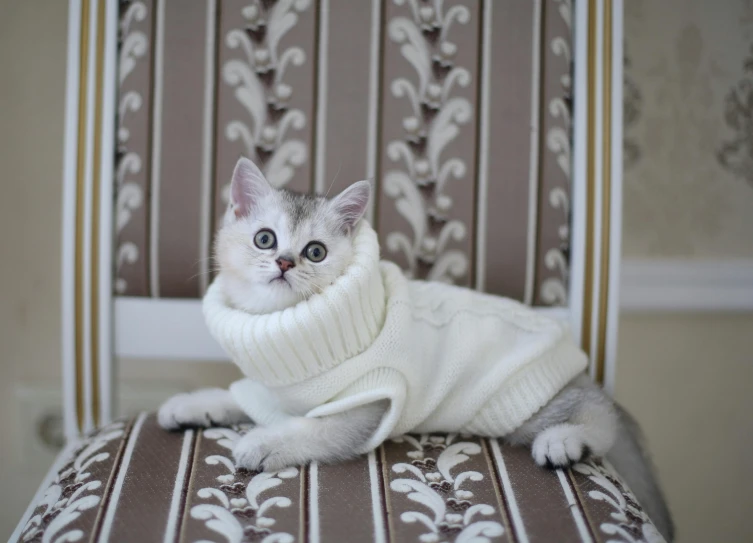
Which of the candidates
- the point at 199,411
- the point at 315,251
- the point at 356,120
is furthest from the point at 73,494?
the point at 356,120

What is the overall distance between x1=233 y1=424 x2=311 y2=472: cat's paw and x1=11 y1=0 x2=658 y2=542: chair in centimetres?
28

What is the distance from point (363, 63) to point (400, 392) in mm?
516

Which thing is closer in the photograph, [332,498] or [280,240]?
[332,498]

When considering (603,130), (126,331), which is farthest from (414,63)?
(126,331)

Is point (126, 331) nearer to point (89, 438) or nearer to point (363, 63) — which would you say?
point (89, 438)

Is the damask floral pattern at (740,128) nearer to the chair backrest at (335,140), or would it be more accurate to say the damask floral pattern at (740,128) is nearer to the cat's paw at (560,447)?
the chair backrest at (335,140)

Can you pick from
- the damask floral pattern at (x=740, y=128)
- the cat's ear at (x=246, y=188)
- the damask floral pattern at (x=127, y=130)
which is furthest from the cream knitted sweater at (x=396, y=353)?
the damask floral pattern at (x=740, y=128)

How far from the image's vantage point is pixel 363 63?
3.12 feet

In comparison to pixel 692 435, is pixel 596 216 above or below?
above

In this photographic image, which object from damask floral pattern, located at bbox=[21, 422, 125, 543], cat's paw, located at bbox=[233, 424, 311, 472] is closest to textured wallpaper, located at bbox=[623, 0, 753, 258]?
cat's paw, located at bbox=[233, 424, 311, 472]

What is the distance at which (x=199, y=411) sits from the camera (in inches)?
33.4

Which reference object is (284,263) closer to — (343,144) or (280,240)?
(280,240)

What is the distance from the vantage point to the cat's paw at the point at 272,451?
28.4 inches

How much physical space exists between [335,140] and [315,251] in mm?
239
